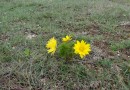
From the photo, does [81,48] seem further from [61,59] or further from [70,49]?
[61,59]

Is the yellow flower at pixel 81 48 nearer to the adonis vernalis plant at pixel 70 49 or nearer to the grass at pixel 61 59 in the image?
the adonis vernalis plant at pixel 70 49

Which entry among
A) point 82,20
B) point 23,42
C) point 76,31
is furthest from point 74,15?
point 23,42

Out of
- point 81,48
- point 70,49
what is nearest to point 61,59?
point 70,49

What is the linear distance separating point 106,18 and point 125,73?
2.02m

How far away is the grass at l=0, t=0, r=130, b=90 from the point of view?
2908mm

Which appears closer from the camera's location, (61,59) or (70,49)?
(70,49)

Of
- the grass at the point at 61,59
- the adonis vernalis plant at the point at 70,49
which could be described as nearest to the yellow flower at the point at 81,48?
the adonis vernalis plant at the point at 70,49

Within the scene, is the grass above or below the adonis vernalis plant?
below

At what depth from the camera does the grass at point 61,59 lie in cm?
291

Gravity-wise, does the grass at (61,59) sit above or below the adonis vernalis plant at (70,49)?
below

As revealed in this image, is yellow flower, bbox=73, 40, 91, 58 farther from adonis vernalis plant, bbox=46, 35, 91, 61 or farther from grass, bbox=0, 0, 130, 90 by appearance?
grass, bbox=0, 0, 130, 90

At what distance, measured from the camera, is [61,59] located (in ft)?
10.3

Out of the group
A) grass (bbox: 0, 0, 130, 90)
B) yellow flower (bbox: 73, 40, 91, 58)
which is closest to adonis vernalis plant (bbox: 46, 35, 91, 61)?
yellow flower (bbox: 73, 40, 91, 58)

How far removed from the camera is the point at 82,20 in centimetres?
483
